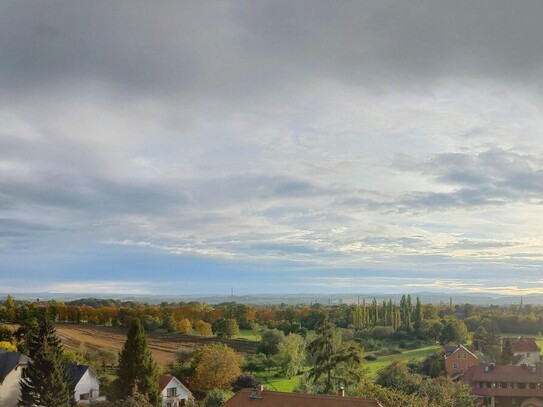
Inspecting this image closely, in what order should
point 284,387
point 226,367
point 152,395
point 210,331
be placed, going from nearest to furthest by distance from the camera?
point 152,395 → point 226,367 → point 284,387 → point 210,331

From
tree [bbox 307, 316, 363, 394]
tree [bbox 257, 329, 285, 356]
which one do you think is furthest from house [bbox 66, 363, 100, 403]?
tree [bbox 257, 329, 285, 356]

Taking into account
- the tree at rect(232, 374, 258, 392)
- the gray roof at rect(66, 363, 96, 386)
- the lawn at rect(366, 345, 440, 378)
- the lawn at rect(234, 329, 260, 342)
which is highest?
the gray roof at rect(66, 363, 96, 386)

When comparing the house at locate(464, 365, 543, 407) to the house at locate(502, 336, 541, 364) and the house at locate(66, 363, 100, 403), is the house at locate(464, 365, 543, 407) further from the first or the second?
the house at locate(66, 363, 100, 403)

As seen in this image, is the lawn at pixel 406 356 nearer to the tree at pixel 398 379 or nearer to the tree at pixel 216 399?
the tree at pixel 398 379

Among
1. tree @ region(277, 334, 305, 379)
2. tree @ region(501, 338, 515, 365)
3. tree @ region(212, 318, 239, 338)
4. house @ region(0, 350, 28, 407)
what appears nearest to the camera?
house @ region(0, 350, 28, 407)

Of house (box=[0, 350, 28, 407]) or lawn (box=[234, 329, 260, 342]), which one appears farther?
lawn (box=[234, 329, 260, 342])

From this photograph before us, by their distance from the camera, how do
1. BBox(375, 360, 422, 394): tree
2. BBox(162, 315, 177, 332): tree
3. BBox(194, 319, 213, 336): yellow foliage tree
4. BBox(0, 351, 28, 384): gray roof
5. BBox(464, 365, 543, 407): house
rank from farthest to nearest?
BBox(162, 315, 177, 332): tree, BBox(194, 319, 213, 336): yellow foliage tree, BBox(464, 365, 543, 407): house, BBox(375, 360, 422, 394): tree, BBox(0, 351, 28, 384): gray roof

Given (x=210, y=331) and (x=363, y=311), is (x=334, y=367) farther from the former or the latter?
(x=363, y=311)

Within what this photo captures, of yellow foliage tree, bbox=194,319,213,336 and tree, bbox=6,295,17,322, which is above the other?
tree, bbox=6,295,17,322

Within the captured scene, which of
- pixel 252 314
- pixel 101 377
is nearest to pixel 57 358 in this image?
pixel 101 377
